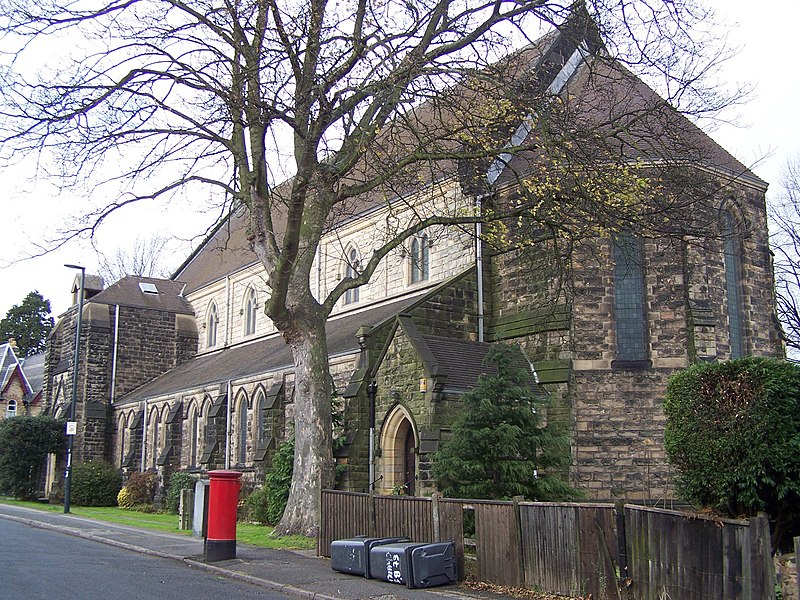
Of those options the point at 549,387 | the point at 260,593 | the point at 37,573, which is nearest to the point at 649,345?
the point at 549,387

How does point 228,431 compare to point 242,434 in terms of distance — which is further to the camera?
point 228,431

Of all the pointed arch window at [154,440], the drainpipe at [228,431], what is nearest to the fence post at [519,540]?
the drainpipe at [228,431]

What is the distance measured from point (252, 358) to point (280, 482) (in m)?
10.3

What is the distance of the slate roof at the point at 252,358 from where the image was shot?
25.4 m

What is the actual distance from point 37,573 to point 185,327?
32304 millimetres

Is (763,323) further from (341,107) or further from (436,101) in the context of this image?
(341,107)

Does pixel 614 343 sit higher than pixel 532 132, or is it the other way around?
pixel 532 132

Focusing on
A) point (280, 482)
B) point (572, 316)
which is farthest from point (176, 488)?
point (572, 316)

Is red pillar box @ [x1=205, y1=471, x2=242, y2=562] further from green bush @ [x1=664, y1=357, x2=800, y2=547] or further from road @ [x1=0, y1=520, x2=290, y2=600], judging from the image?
green bush @ [x1=664, y1=357, x2=800, y2=547]

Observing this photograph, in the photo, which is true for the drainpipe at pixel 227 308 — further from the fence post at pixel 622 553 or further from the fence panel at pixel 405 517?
the fence post at pixel 622 553

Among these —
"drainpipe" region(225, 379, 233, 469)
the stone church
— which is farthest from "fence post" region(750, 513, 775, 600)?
"drainpipe" region(225, 379, 233, 469)

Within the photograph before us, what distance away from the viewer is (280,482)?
2344cm

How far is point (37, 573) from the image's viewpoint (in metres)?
11.6

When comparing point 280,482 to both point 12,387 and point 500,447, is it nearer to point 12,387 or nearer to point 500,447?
point 500,447
